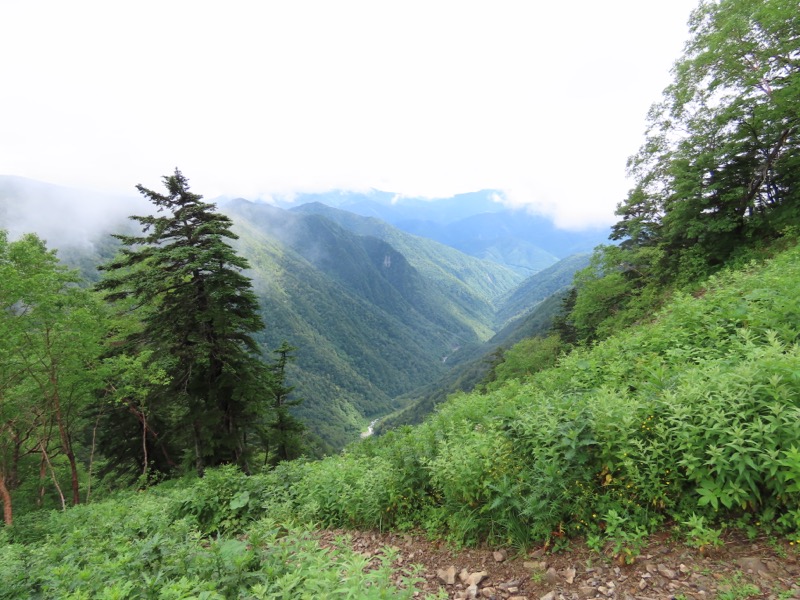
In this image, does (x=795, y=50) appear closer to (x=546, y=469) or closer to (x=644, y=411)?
(x=644, y=411)

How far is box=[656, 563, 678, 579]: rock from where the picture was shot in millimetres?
3123

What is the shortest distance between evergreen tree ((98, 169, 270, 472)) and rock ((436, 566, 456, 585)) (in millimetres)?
14006

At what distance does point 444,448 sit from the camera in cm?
554

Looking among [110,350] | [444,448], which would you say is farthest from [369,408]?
[444,448]

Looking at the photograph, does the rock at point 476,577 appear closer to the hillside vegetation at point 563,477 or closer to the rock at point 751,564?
the hillside vegetation at point 563,477

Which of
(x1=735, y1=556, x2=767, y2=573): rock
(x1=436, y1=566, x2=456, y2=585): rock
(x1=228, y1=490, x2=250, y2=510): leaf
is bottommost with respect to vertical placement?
(x1=228, y1=490, x2=250, y2=510): leaf

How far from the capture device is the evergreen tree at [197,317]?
51.6 ft

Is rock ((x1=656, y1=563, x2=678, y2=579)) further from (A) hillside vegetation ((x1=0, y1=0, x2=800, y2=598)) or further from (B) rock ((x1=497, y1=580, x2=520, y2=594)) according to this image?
(B) rock ((x1=497, y1=580, x2=520, y2=594))

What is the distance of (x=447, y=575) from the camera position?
4.13 metres

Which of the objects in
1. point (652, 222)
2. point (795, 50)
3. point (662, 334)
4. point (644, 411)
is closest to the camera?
point (644, 411)

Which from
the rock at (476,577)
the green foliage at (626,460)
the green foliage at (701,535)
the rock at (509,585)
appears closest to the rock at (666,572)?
the green foliage at (626,460)

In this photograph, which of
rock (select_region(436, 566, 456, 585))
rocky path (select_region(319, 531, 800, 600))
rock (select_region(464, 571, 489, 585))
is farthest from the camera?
rock (select_region(436, 566, 456, 585))

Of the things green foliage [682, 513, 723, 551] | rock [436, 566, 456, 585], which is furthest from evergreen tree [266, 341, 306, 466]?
green foliage [682, 513, 723, 551]

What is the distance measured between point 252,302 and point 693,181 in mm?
20194
